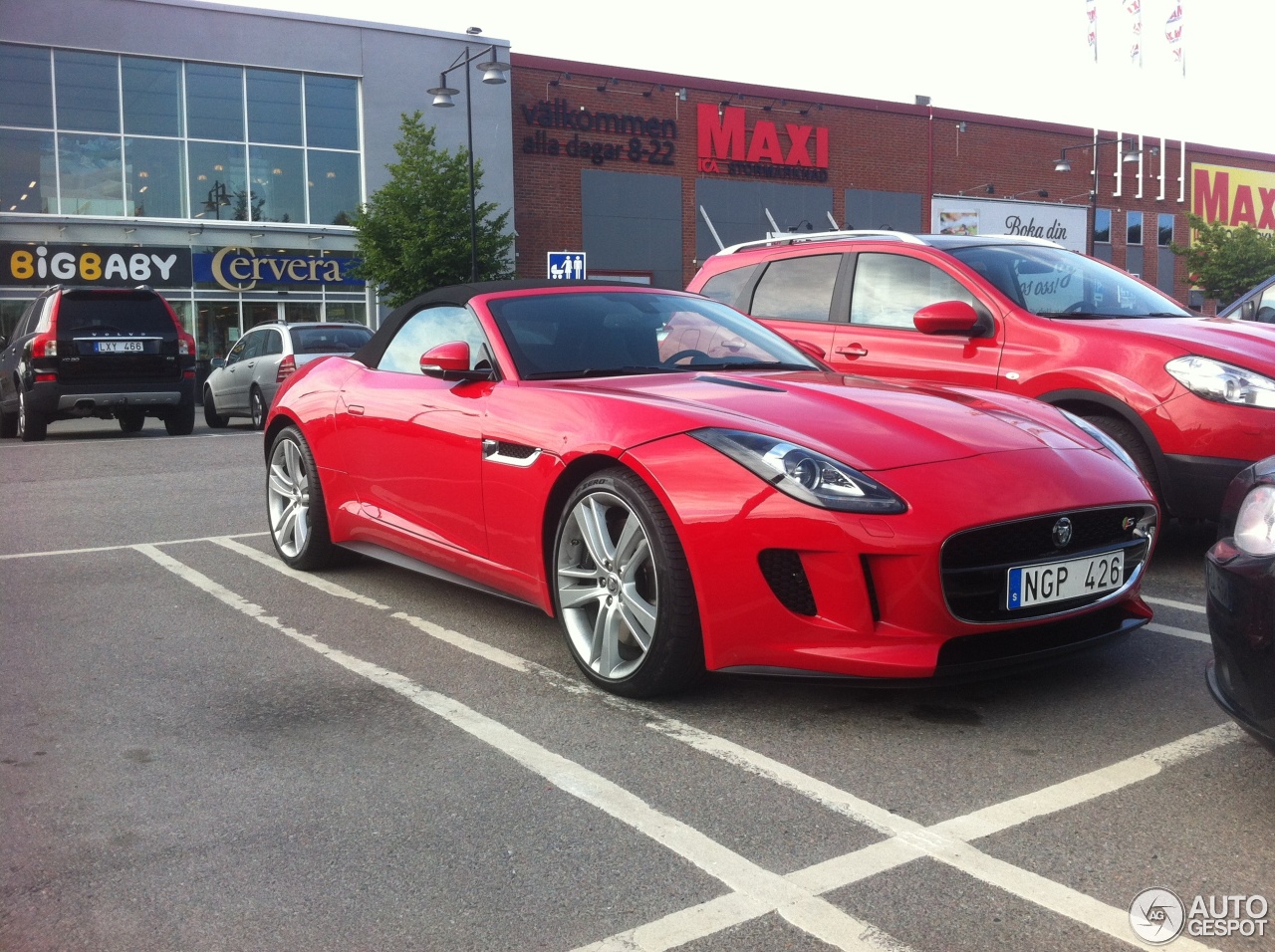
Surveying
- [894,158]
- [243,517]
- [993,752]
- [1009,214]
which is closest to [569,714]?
[993,752]

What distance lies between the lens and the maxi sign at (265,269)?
97.6ft

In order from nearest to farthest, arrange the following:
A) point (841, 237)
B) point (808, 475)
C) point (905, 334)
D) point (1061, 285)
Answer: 1. point (808, 475)
2. point (1061, 285)
3. point (905, 334)
4. point (841, 237)

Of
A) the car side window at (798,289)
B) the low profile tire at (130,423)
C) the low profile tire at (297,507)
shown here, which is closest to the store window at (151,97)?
the low profile tire at (130,423)

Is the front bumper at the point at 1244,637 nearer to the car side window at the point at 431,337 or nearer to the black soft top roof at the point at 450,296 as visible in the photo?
the car side window at the point at 431,337

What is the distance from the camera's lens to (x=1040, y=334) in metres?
6.32

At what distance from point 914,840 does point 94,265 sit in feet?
95.6

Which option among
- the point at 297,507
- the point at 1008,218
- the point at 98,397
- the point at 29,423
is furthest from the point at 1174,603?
the point at 1008,218

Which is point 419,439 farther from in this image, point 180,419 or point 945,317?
point 180,419

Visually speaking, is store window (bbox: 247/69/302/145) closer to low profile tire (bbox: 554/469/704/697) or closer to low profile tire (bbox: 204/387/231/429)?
low profile tire (bbox: 204/387/231/429)

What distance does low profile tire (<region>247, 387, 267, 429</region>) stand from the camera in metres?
17.0

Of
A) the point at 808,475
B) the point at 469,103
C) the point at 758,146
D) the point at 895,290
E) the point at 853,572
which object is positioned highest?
the point at 758,146

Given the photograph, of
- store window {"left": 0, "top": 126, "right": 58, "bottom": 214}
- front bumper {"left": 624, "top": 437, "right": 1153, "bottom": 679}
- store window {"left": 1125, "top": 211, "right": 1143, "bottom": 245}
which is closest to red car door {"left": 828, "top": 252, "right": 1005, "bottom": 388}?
front bumper {"left": 624, "top": 437, "right": 1153, "bottom": 679}

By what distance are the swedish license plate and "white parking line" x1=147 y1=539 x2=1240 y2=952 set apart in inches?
19.8

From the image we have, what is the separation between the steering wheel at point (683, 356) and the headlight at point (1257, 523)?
234 cm
